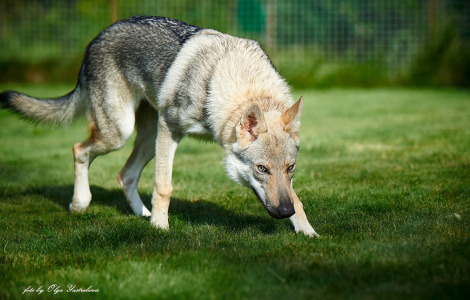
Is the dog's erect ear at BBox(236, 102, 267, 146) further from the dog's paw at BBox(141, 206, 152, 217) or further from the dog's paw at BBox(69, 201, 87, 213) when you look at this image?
the dog's paw at BBox(69, 201, 87, 213)

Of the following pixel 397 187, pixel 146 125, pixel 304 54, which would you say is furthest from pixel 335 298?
pixel 304 54

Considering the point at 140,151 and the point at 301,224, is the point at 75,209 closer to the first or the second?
the point at 140,151

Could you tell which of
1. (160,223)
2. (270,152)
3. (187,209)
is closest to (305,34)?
(187,209)

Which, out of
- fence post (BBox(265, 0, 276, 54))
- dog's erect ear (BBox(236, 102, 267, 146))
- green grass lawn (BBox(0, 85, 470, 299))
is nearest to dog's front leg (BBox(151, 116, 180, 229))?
green grass lawn (BBox(0, 85, 470, 299))

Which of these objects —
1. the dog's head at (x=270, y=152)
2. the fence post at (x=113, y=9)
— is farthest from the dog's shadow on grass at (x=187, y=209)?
the fence post at (x=113, y=9)

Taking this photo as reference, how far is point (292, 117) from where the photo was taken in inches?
164

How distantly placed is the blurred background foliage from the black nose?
12.8 metres

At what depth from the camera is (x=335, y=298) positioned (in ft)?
9.64

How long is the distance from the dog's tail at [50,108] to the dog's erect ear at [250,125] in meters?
2.35

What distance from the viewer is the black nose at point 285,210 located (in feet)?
12.8

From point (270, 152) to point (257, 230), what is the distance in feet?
2.31

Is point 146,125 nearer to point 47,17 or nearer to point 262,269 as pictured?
point 262,269

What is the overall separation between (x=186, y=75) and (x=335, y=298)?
253 centimetres

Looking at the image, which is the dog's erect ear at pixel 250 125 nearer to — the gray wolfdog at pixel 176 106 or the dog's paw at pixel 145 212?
the gray wolfdog at pixel 176 106
